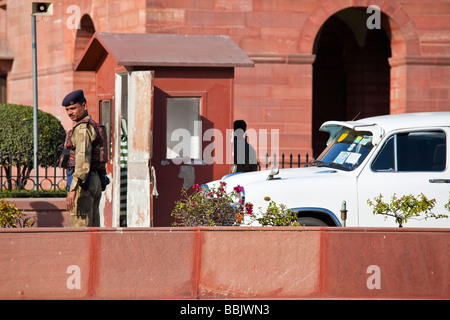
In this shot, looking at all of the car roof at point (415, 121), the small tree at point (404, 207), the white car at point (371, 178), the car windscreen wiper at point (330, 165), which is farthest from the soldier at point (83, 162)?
the car roof at point (415, 121)

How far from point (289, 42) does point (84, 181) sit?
29.5 ft

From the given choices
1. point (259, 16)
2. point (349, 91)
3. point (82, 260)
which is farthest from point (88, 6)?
point (82, 260)

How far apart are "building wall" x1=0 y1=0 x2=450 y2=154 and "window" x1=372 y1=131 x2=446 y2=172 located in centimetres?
786

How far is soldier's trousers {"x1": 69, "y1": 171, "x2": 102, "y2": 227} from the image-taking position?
932 centimetres

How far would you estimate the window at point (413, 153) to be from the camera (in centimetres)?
939

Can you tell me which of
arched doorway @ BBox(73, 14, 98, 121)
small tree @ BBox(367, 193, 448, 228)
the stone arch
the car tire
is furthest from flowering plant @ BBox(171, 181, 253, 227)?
arched doorway @ BBox(73, 14, 98, 121)

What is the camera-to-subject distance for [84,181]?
9203mm

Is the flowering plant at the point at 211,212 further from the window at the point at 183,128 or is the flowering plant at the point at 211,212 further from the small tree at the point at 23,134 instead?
the small tree at the point at 23,134

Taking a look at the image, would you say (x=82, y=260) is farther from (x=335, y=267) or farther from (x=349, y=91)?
(x=349, y=91)

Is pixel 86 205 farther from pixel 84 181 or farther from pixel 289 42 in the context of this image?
pixel 289 42

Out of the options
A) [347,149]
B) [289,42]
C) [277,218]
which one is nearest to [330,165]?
[347,149]

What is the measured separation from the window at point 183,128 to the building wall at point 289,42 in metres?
5.43

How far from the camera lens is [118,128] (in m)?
11.3
